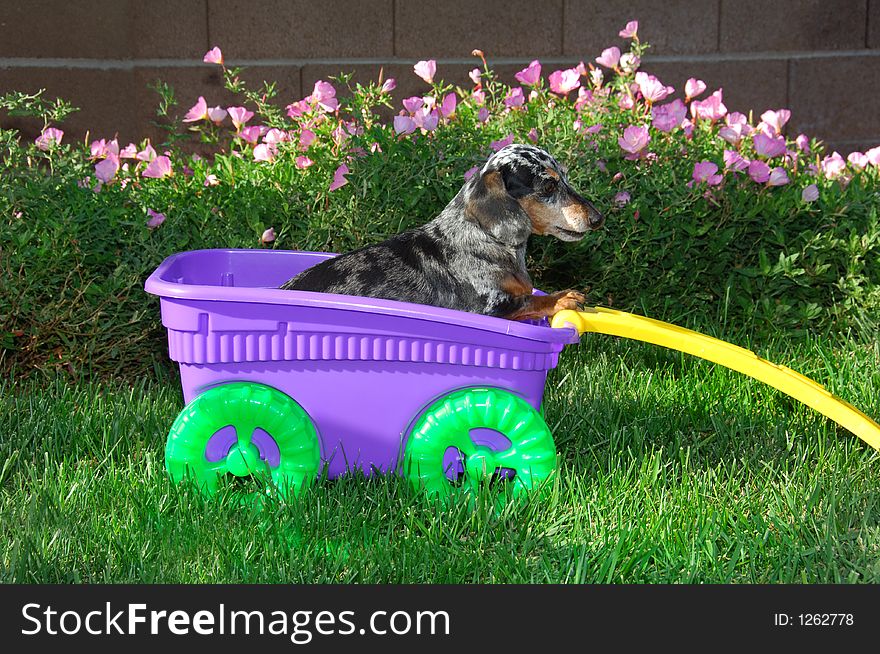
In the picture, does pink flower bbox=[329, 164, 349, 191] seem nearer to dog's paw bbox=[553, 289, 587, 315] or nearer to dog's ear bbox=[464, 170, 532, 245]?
dog's ear bbox=[464, 170, 532, 245]

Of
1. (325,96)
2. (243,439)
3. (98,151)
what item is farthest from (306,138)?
(243,439)

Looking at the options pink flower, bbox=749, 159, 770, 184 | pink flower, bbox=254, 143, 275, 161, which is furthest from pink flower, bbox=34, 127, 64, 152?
pink flower, bbox=749, 159, 770, 184

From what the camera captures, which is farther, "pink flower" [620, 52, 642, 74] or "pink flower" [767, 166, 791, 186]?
"pink flower" [620, 52, 642, 74]

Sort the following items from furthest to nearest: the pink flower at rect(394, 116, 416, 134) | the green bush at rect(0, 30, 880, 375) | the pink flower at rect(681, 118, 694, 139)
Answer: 1. the pink flower at rect(681, 118, 694, 139)
2. the pink flower at rect(394, 116, 416, 134)
3. the green bush at rect(0, 30, 880, 375)

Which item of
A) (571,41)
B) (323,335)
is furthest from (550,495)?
(571,41)

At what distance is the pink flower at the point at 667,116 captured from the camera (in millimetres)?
3998

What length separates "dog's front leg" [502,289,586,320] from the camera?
279cm

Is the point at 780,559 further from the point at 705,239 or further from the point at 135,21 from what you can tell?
the point at 135,21

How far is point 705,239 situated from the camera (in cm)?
411

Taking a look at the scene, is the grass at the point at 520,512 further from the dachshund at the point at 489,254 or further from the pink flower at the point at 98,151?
the pink flower at the point at 98,151

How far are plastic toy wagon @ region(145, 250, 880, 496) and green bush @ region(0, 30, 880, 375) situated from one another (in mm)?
1131

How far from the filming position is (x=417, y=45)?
5.33m

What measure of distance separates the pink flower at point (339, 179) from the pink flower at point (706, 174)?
4.71 feet

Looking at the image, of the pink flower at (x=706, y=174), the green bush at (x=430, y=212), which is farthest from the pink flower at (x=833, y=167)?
the pink flower at (x=706, y=174)
